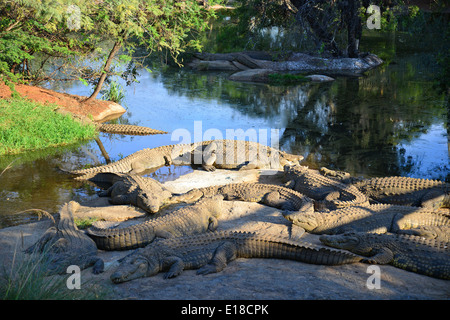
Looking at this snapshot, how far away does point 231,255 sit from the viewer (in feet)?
16.7

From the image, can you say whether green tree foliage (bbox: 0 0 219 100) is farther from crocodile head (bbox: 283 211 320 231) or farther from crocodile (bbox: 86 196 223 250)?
crocodile head (bbox: 283 211 320 231)

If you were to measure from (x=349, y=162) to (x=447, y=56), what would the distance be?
291 cm

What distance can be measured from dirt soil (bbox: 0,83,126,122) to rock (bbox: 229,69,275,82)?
21.5ft

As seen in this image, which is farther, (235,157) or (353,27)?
(353,27)

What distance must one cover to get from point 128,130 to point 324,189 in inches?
259

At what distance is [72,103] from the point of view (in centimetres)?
1330

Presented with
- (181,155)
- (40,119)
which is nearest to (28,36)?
(40,119)

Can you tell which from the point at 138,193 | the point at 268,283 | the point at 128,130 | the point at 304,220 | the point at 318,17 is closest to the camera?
the point at 268,283

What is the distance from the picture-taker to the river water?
8.82 metres

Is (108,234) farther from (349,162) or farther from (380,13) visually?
(380,13)

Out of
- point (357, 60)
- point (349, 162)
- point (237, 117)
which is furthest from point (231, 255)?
point (357, 60)

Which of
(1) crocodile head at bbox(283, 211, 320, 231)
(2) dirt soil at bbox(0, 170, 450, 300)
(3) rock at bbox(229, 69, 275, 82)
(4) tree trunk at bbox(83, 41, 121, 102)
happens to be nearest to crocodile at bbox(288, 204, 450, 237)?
(1) crocodile head at bbox(283, 211, 320, 231)

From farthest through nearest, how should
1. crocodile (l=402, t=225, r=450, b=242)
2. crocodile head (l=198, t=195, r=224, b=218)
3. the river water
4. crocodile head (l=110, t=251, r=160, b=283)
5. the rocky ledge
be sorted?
the rocky ledge
the river water
crocodile head (l=198, t=195, r=224, b=218)
crocodile (l=402, t=225, r=450, b=242)
crocodile head (l=110, t=251, r=160, b=283)

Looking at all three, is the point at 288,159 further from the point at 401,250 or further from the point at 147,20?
the point at 147,20
